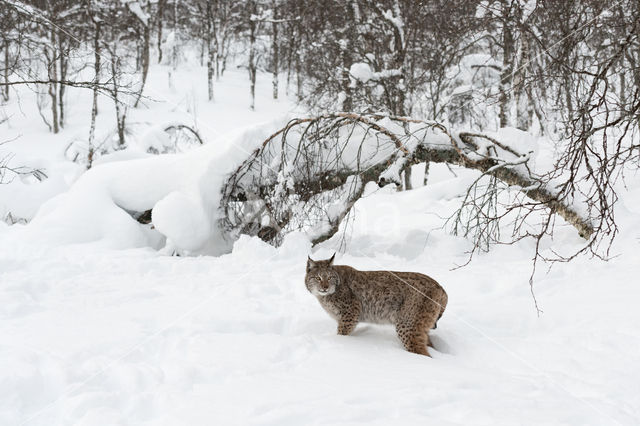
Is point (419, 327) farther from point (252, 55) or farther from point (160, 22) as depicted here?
point (160, 22)

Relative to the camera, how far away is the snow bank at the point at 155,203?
7574 millimetres

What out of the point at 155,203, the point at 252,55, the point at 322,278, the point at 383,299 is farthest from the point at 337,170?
the point at 252,55

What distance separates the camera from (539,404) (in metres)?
2.91

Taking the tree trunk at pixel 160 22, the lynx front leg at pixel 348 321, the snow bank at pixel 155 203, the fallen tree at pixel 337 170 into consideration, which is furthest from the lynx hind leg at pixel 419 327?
the tree trunk at pixel 160 22

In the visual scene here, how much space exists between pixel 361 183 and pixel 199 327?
397 cm

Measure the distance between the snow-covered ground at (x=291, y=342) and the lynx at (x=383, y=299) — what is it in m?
0.19

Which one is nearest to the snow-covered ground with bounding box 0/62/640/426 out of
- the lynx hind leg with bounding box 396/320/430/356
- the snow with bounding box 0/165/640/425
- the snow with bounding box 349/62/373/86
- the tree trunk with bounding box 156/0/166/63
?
the snow with bounding box 0/165/640/425

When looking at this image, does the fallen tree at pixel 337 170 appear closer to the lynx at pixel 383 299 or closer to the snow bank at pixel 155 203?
the snow bank at pixel 155 203

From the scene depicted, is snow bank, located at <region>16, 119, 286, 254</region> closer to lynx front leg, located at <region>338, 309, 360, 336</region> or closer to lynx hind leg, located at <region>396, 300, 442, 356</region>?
lynx front leg, located at <region>338, 309, 360, 336</region>

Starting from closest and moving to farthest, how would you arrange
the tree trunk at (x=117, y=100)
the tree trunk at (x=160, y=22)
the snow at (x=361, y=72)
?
the tree trunk at (x=117, y=100) → the snow at (x=361, y=72) → the tree trunk at (x=160, y=22)

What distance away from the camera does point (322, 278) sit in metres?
4.36

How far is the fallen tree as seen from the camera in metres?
6.86

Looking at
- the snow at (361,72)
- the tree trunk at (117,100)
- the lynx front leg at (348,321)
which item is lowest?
the lynx front leg at (348,321)

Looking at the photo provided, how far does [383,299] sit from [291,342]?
3.18 feet
